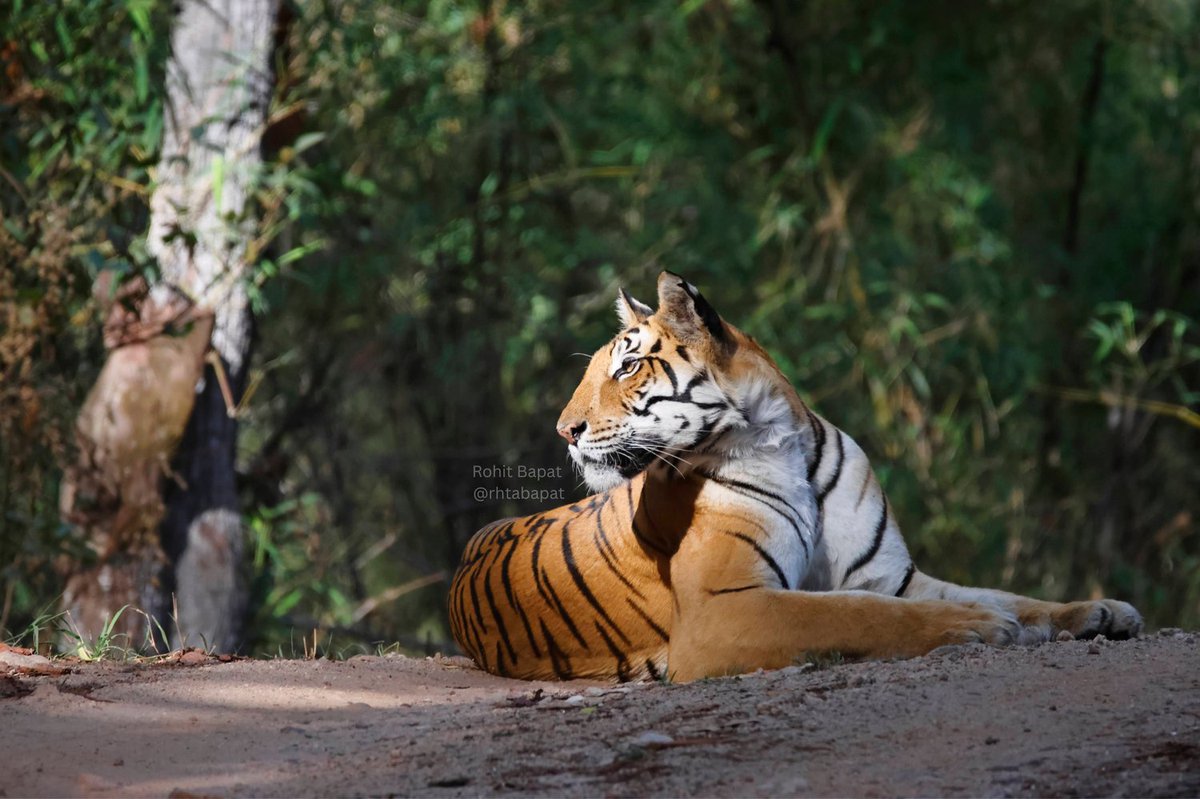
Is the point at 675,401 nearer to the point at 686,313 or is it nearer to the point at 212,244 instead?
the point at 686,313

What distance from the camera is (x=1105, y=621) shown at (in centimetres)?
371

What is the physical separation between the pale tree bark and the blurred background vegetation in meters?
1.39

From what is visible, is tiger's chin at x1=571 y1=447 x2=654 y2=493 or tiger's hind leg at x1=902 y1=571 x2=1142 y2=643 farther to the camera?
tiger's chin at x1=571 y1=447 x2=654 y2=493

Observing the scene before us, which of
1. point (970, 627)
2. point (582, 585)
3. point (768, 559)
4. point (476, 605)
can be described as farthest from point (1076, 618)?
point (476, 605)

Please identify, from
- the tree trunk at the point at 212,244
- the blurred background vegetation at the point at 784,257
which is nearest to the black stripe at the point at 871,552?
the tree trunk at the point at 212,244

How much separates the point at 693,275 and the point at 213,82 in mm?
3875

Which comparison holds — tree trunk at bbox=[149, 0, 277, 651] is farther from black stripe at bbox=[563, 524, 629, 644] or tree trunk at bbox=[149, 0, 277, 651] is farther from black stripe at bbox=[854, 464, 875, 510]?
black stripe at bbox=[854, 464, 875, 510]

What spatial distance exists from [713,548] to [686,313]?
673 millimetres

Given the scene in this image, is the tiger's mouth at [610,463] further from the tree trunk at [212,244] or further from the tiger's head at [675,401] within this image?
the tree trunk at [212,244]

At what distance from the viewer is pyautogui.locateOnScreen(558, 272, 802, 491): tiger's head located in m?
3.90

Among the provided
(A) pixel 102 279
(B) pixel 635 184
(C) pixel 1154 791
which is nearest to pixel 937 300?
(B) pixel 635 184

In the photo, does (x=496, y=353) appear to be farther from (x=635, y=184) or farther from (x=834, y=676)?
(x=834, y=676)

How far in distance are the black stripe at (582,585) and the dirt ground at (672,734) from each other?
59 cm

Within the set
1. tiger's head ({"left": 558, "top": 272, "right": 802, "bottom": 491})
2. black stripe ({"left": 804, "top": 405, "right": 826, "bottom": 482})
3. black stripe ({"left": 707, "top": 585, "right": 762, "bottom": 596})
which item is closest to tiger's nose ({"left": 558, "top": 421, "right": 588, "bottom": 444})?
tiger's head ({"left": 558, "top": 272, "right": 802, "bottom": 491})
